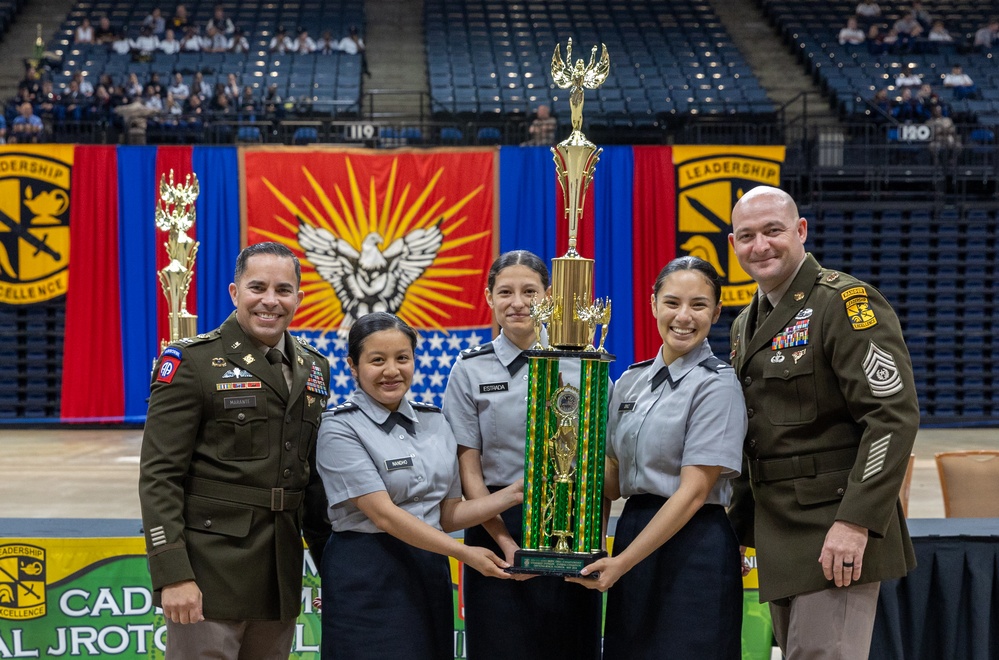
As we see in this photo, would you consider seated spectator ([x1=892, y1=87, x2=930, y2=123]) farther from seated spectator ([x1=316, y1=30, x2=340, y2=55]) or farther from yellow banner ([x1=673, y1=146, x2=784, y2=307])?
seated spectator ([x1=316, y1=30, x2=340, y2=55])

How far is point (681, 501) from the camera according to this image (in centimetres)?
226

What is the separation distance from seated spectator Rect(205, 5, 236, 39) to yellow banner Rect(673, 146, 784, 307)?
285 inches

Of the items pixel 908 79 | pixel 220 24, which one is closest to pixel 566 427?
pixel 908 79

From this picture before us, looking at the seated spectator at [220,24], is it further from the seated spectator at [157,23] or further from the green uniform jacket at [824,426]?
the green uniform jacket at [824,426]

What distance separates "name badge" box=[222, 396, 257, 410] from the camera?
242 centimetres

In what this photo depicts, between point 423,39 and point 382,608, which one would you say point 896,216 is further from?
point 382,608

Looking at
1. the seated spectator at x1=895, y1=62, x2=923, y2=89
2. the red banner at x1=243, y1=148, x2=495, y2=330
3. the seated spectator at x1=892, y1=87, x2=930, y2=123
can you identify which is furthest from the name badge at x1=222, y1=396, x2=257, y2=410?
the seated spectator at x1=895, y1=62, x2=923, y2=89

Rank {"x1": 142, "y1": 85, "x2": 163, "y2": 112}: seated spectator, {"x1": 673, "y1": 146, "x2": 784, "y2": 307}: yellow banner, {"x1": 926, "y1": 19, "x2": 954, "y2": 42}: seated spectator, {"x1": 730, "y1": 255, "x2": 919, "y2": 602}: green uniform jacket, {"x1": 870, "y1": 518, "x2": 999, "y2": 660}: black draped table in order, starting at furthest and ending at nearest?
{"x1": 926, "y1": 19, "x2": 954, "y2": 42}: seated spectator
{"x1": 142, "y1": 85, "x2": 163, "y2": 112}: seated spectator
{"x1": 673, "y1": 146, "x2": 784, "y2": 307}: yellow banner
{"x1": 870, "y1": 518, "x2": 999, "y2": 660}: black draped table
{"x1": 730, "y1": 255, "x2": 919, "y2": 602}: green uniform jacket

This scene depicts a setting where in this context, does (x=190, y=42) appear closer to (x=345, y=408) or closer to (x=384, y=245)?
(x=384, y=245)

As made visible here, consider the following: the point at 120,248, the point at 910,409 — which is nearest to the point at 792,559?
the point at 910,409

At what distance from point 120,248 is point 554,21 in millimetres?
7965

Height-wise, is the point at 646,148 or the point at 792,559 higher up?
the point at 646,148

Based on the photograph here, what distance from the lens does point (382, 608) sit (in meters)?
2.35

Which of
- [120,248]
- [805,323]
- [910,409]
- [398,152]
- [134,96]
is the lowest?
[910,409]
